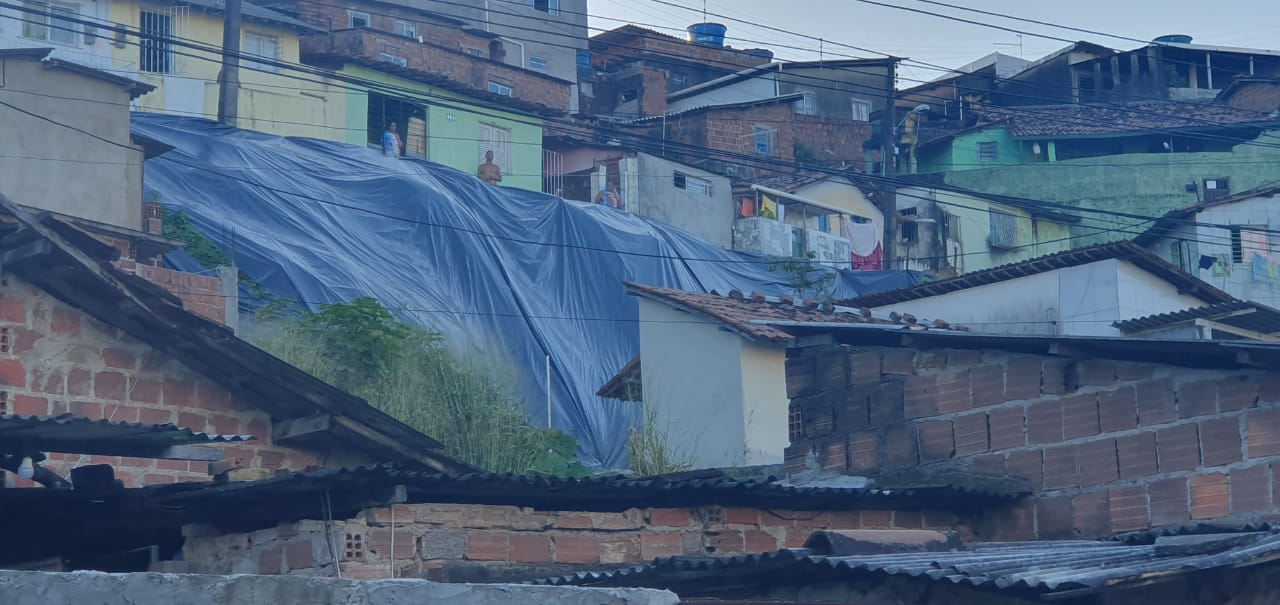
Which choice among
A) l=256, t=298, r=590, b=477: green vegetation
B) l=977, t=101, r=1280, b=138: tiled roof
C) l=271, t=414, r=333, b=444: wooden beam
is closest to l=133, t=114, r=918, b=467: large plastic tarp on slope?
l=256, t=298, r=590, b=477: green vegetation

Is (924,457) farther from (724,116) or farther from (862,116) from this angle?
(862,116)

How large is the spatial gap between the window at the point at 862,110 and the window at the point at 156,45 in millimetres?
20493

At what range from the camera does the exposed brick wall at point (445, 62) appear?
3647 centimetres

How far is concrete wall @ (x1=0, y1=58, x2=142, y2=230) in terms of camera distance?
18.3 meters

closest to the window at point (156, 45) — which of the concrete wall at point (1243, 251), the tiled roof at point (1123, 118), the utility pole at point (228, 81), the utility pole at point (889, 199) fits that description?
the utility pole at point (228, 81)

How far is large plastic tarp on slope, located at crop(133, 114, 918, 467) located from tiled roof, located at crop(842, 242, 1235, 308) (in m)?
4.64

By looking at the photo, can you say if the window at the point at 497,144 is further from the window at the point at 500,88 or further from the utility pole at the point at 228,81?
the utility pole at the point at 228,81

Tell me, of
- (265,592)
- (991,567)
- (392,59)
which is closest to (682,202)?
(392,59)

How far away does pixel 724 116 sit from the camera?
42.1 metres

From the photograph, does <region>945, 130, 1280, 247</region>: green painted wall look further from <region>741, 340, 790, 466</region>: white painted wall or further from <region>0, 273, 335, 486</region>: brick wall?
<region>0, 273, 335, 486</region>: brick wall

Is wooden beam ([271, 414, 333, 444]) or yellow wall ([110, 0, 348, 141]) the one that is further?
yellow wall ([110, 0, 348, 141])

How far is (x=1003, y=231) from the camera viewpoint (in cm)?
4200

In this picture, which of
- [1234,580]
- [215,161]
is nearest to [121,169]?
[215,161]

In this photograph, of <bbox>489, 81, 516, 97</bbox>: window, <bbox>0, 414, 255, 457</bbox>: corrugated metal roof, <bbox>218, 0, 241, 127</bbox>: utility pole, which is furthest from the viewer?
<bbox>489, 81, 516, 97</bbox>: window
